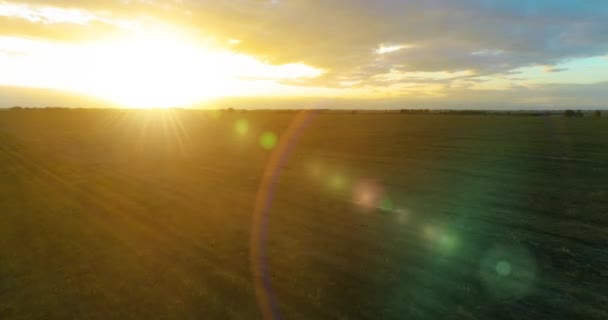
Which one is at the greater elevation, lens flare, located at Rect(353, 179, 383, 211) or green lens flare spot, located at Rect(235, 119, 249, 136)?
green lens flare spot, located at Rect(235, 119, 249, 136)

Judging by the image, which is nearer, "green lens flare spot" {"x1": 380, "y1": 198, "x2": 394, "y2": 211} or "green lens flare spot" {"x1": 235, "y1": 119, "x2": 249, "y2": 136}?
"green lens flare spot" {"x1": 380, "y1": 198, "x2": 394, "y2": 211}

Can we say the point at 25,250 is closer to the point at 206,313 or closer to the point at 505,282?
the point at 206,313

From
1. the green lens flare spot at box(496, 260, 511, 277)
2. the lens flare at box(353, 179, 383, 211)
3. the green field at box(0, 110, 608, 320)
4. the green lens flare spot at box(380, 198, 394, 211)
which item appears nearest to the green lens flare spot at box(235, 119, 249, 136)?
the green field at box(0, 110, 608, 320)

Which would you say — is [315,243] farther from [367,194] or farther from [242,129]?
[242,129]

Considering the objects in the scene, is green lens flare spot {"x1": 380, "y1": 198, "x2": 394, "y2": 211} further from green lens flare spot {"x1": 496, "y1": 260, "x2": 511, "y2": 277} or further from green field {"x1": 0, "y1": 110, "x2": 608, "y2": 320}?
green lens flare spot {"x1": 496, "y1": 260, "x2": 511, "y2": 277}

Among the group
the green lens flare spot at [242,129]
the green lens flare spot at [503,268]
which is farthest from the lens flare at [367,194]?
the green lens flare spot at [242,129]

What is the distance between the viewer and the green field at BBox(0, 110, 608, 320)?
261 inches

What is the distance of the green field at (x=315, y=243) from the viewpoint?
6617 millimetres

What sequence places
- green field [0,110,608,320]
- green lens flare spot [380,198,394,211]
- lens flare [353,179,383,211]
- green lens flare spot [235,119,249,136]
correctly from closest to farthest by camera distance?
green field [0,110,608,320]
green lens flare spot [380,198,394,211]
lens flare [353,179,383,211]
green lens flare spot [235,119,249,136]

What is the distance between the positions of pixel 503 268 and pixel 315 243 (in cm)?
432

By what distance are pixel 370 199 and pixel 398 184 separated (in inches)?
120

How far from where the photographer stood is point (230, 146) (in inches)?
1270

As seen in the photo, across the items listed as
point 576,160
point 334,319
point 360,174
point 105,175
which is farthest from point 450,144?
point 334,319

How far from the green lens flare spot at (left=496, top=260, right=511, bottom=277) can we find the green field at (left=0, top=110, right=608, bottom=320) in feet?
0.14
